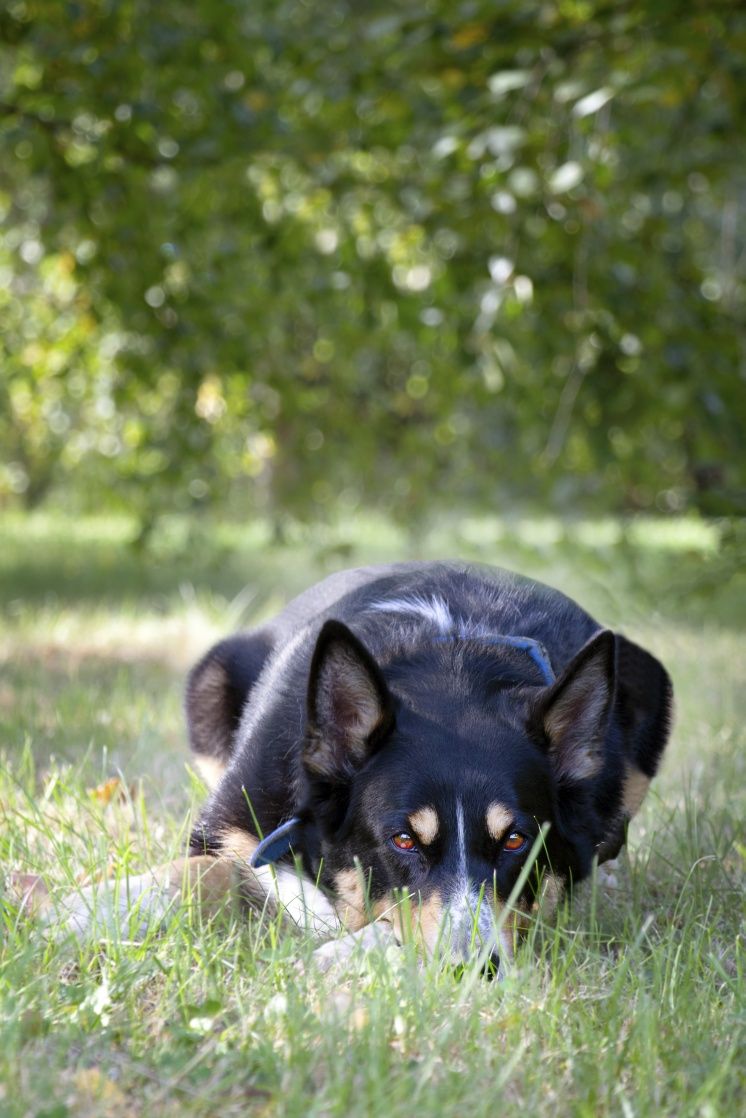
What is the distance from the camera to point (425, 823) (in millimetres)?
2594

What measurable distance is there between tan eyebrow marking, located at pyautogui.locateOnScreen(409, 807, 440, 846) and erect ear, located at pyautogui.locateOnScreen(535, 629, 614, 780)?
37 cm

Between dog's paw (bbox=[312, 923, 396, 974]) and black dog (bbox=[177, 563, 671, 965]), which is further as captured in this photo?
black dog (bbox=[177, 563, 671, 965])

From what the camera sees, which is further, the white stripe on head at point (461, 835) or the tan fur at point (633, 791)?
the tan fur at point (633, 791)

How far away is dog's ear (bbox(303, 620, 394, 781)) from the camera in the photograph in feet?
8.65

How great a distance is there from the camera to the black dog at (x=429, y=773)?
2.59 metres

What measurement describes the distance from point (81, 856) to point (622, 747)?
1508 mm

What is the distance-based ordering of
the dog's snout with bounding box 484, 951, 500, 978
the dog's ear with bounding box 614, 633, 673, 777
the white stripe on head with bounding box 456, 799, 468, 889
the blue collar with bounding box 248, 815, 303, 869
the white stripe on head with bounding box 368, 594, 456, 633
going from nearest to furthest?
the dog's snout with bounding box 484, 951, 500, 978 → the white stripe on head with bounding box 456, 799, 468, 889 → the blue collar with bounding box 248, 815, 303, 869 → the white stripe on head with bounding box 368, 594, 456, 633 → the dog's ear with bounding box 614, 633, 673, 777

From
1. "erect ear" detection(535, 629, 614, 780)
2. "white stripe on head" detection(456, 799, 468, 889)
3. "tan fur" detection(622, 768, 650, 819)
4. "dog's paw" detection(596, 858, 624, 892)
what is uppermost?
"erect ear" detection(535, 629, 614, 780)

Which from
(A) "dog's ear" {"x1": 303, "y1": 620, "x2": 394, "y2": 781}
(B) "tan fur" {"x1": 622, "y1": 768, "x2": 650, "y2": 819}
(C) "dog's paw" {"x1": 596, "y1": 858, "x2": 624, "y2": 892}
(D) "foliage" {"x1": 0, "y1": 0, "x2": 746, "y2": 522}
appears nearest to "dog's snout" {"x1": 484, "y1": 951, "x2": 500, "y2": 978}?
(A) "dog's ear" {"x1": 303, "y1": 620, "x2": 394, "y2": 781}

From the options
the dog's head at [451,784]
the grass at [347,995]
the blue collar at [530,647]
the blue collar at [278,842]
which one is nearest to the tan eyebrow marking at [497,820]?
the dog's head at [451,784]

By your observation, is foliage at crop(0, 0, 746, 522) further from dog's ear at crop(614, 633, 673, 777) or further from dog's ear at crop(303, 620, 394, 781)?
dog's ear at crop(303, 620, 394, 781)

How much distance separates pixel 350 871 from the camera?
278 cm

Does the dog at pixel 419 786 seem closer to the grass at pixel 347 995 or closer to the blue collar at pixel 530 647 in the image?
the blue collar at pixel 530 647

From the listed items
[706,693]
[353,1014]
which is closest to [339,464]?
[706,693]
